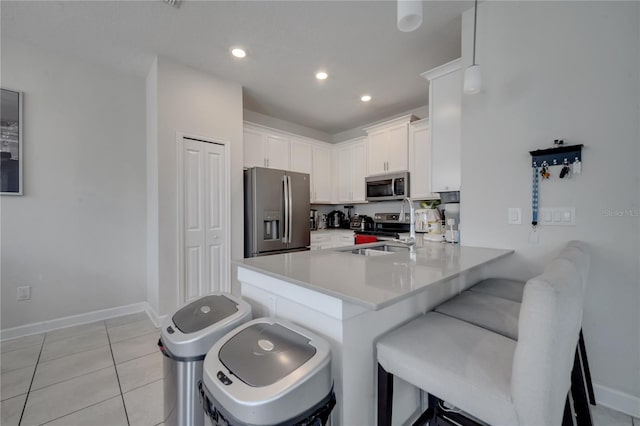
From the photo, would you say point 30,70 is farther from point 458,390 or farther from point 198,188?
point 458,390

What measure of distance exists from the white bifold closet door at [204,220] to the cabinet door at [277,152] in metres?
0.93

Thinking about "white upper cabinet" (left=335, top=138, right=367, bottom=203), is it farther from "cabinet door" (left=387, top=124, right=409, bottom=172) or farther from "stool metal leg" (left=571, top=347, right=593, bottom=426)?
"stool metal leg" (left=571, top=347, right=593, bottom=426)

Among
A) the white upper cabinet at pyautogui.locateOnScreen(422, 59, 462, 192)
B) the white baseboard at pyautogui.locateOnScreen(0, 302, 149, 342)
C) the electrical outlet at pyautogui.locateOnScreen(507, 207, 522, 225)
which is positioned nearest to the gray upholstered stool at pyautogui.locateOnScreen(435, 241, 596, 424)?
the electrical outlet at pyautogui.locateOnScreen(507, 207, 522, 225)

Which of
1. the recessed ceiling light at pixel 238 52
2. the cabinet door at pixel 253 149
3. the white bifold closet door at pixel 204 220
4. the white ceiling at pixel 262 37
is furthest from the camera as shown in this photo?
the cabinet door at pixel 253 149

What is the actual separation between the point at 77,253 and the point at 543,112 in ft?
14.0

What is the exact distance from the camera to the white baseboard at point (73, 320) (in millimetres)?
2385

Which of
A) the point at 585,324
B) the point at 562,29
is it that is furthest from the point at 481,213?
the point at 562,29

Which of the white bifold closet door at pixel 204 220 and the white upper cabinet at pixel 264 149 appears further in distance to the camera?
the white upper cabinet at pixel 264 149

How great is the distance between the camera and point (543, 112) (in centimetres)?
177

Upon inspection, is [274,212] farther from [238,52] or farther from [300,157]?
[238,52]

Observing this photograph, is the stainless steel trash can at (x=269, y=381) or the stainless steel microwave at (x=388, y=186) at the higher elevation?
the stainless steel microwave at (x=388, y=186)

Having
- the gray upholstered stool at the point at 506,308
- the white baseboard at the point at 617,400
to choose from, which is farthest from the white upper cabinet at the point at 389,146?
the white baseboard at the point at 617,400

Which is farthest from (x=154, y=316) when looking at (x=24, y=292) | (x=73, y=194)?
(x=73, y=194)

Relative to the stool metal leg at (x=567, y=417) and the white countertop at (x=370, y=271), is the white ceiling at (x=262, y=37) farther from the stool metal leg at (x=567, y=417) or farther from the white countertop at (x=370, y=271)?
the stool metal leg at (x=567, y=417)
